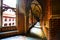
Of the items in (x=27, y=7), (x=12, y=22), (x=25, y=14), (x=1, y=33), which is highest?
(x=27, y=7)

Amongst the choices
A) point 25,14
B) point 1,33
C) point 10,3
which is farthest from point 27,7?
point 1,33

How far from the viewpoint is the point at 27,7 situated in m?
6.70

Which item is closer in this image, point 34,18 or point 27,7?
point 27,7

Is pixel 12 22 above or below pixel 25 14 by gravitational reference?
below

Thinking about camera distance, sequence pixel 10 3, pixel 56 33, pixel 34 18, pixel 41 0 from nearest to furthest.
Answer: pixel 56 33, pixel 41 0, pixel 10 3, pixel 34 18

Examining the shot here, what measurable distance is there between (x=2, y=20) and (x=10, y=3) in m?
1.16

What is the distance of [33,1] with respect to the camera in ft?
21.2

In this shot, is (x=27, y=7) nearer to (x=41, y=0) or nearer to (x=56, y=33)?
(x=41, y=0)

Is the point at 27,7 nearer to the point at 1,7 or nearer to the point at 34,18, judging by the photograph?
the point at 1,7

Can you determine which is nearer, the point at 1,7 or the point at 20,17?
the point at 1,7

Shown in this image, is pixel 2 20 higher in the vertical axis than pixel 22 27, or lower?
higher

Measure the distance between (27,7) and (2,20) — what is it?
5.83 feet

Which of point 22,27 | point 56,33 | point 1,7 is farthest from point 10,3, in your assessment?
point 56,33

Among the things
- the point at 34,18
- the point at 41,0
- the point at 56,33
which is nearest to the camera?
the point at 56,33
